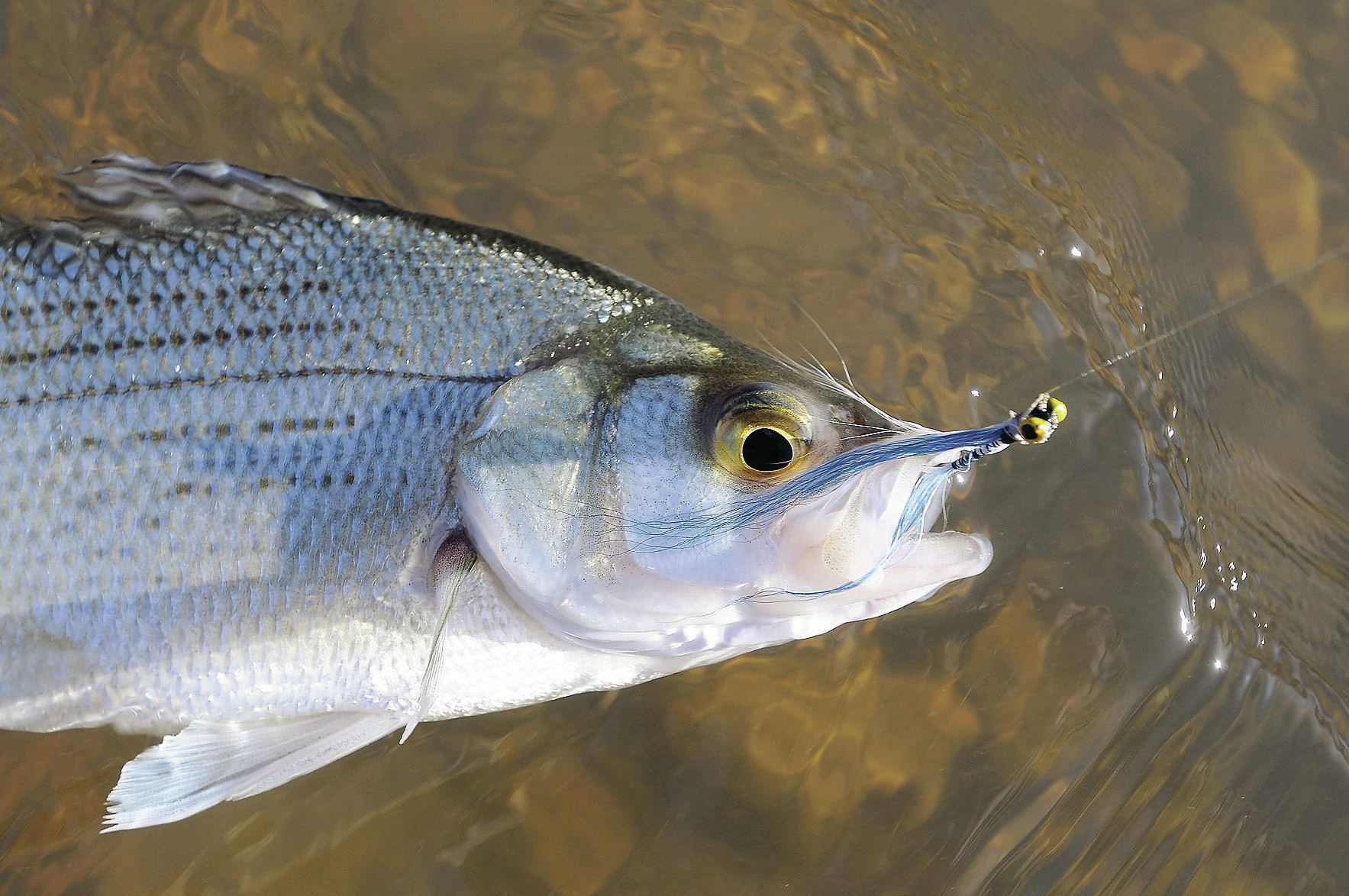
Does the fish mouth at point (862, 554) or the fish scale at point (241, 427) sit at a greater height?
the fish mouth at point (862, 554)

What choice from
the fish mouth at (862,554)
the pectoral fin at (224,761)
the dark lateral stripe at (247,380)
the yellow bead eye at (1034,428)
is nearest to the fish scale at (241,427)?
the dark lateral stripe at (247,380)

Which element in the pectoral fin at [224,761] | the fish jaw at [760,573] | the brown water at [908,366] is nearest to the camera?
the fish jaw at [760,573]

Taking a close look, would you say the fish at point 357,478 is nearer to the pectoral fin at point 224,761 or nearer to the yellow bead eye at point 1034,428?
the pectoral fin at point 224,761

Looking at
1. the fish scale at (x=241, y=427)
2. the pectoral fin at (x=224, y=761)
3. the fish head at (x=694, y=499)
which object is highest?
the fish head at (x=694, y=499)

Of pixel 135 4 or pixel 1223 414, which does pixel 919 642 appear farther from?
pixel 135 4

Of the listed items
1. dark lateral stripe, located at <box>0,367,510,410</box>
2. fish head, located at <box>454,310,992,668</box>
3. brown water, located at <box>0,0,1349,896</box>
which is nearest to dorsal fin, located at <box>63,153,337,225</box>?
dark lateral stripe, located at <box>0,367,510,410</box>

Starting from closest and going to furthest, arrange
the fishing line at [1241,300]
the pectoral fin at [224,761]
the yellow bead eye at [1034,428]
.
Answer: the yellow bead eye at [1034,428], the pectoral fin at [224,761], the fishing line at [1241,300]

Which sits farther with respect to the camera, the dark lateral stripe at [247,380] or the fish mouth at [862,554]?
the dark lateral stripe at [247,380]

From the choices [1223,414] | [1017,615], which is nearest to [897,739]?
[1017,615]
